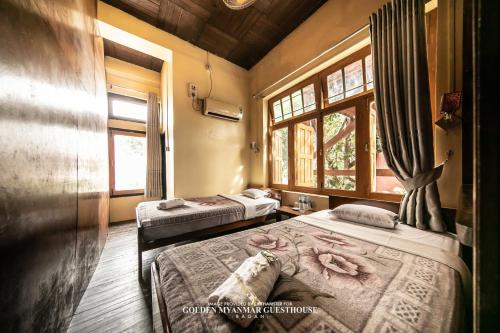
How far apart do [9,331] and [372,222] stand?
2366mm

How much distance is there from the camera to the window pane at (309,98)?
2896 mm

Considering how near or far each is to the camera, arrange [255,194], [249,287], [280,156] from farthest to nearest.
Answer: [280,156], [255,194], [249,287]

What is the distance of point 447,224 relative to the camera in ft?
5.05

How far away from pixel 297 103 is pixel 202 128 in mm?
1909

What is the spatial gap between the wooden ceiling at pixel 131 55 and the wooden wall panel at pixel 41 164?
2034mm

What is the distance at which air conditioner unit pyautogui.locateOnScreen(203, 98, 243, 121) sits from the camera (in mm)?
3371

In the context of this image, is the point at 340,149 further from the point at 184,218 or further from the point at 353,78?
the point at 184,218

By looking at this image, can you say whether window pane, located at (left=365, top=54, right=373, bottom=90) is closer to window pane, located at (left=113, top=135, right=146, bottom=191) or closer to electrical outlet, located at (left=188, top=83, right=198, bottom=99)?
electrical outlet, located at (left=188, top=83, right=198, bottom=99)

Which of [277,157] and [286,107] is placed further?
[277,157]

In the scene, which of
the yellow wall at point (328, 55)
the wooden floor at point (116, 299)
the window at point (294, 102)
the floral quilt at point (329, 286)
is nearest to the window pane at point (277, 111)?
the window at point (294, 102)

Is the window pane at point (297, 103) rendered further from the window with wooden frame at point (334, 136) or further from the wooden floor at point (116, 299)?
the wooden floor at point (116, 299)

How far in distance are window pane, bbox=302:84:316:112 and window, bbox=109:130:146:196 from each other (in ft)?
12.1

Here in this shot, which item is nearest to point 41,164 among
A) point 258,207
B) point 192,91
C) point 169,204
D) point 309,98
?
point 169,204

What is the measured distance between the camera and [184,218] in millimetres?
2104
